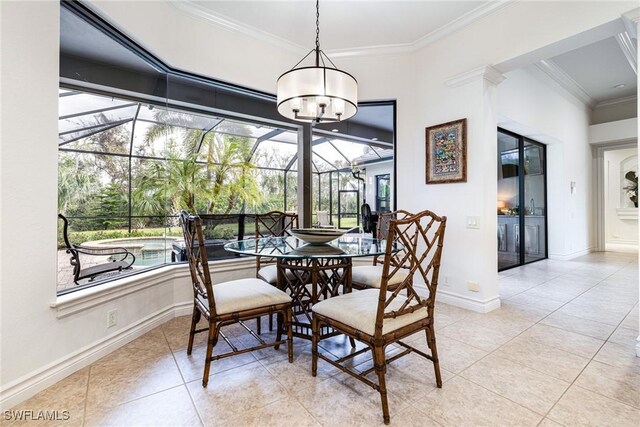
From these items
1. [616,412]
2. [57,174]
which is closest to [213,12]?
[57,174]

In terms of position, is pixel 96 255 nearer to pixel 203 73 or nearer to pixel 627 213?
pixel 203 73

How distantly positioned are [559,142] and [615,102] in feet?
6.98

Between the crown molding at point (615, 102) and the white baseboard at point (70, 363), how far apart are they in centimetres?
903

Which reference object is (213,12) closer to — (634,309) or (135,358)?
(135,358)

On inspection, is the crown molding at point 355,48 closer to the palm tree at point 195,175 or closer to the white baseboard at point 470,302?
the palm tree at point 195,175

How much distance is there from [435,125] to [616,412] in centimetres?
277

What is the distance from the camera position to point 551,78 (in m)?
4.96

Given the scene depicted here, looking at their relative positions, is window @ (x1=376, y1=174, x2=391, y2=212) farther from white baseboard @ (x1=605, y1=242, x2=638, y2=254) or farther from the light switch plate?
white baseboard @ (x1=605, y1=242, x2=638, y2=254)

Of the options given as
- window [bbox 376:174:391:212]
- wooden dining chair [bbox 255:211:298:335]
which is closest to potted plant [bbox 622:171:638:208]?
window [bbox 376:174:391:212]

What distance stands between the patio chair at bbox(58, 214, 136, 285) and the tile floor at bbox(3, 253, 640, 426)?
0.62 meters

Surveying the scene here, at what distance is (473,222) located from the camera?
10.1 feet

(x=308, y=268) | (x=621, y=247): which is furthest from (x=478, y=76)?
(x=621, y=247)

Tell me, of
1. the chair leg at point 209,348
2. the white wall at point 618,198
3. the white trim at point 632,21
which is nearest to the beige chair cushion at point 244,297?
the chair leg at point 209,348

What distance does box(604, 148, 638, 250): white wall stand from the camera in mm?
7844
